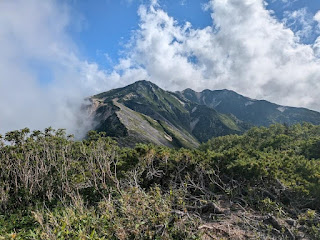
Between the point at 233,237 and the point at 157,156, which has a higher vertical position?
the point at 157,156

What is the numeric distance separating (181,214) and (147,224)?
188 centimetres

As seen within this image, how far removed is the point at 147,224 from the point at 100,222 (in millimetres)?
2240

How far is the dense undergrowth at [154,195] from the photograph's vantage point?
9242 mm

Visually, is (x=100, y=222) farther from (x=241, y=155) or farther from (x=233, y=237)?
(x=241, y=155)

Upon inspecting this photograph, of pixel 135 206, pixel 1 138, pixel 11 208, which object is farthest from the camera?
pixel 1 138

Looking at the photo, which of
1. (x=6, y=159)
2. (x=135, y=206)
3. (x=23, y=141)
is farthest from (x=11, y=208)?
(x=135, y=206)

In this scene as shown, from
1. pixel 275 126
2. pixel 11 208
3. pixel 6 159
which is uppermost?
pixel 275 126

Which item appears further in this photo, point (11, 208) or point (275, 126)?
point (275, 126)

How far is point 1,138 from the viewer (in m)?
18.1

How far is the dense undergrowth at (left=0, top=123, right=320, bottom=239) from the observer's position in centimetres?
924

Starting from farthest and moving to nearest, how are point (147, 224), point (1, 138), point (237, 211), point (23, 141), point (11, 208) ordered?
point (23, 141), point (1, 138), point (11, 208), point (237, 211), point (147, 224)

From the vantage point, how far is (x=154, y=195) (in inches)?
472

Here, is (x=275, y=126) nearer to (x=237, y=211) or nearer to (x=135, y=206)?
(x=237, y=211)

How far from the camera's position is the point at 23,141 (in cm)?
1941
